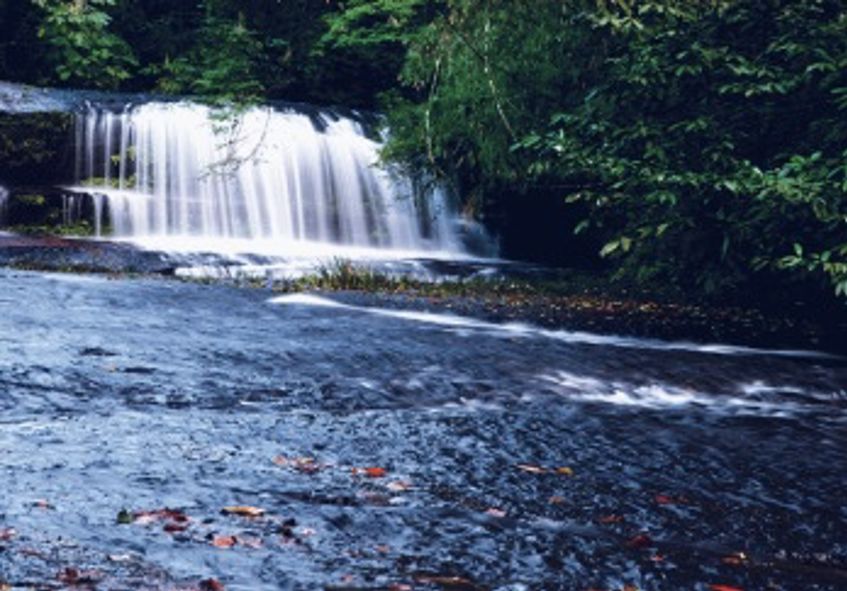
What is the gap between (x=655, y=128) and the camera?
12.6 meters

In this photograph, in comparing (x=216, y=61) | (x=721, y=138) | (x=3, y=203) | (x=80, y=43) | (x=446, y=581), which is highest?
(x=80, y=43)

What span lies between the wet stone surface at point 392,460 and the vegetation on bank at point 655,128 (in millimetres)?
2085

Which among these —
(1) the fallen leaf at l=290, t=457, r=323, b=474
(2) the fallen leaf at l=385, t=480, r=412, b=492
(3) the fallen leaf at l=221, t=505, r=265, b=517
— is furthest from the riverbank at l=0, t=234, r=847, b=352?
(3) the fallen leaf at l=221, t=505, r=265, b=517

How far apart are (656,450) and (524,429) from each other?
0.74m

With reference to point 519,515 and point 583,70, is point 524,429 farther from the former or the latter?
point 583,70

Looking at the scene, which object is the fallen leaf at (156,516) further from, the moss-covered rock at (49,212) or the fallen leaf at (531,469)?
the moss-covered rock at (49,212)

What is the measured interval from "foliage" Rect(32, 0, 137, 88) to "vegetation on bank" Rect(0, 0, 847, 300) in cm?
430

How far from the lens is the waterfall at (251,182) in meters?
18.8

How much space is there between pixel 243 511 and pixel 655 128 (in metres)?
9.11

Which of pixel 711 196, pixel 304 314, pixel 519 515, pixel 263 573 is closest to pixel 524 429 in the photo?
pixel 519 515

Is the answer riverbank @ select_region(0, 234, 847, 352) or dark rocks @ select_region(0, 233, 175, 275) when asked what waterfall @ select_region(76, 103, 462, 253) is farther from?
riverbank @ select_region(0, 234, 847, 352)

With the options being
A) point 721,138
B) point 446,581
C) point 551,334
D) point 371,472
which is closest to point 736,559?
point 446,581

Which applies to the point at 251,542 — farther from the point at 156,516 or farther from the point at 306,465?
the point at 306,465

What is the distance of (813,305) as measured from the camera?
13.6m
